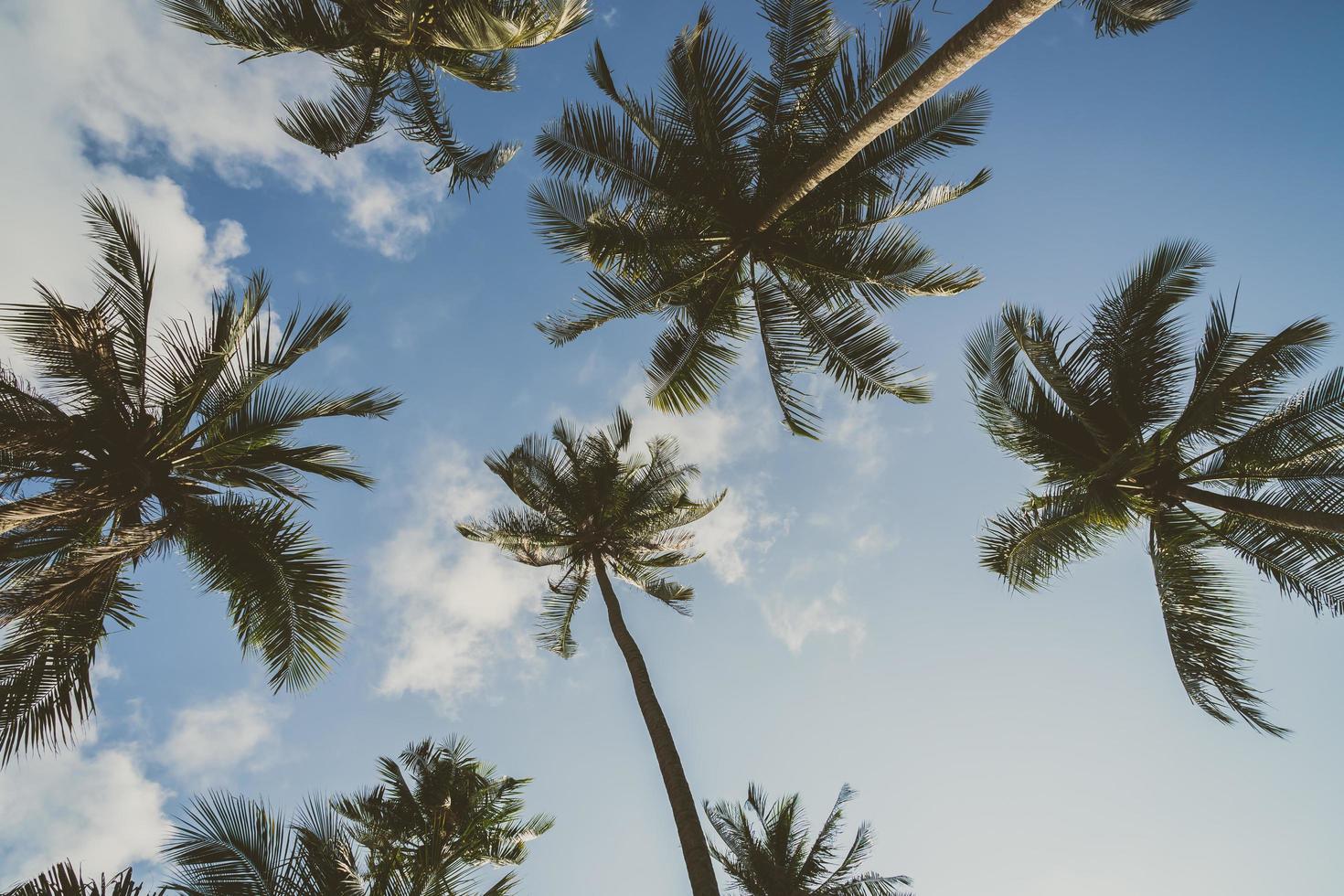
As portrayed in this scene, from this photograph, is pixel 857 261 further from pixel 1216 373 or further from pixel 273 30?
pixel 273 30

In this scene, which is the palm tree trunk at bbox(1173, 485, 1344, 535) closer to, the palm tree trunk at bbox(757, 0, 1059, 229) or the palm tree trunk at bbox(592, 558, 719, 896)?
the palm tree trunk at bbox(757, 0, 1059, 229)

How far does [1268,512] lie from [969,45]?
23.9 ft

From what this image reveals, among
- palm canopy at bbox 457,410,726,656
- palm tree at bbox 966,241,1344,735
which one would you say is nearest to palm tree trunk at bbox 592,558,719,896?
palm canopy at bbox 457,410,726,656

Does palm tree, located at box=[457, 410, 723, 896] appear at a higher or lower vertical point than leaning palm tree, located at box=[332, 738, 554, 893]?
higher

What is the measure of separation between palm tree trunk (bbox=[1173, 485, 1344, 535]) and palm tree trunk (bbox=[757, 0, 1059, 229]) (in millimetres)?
6917

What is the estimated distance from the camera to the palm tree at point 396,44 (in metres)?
5.17

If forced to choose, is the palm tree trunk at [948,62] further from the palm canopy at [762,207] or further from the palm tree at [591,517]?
the palm tree at [591,517]

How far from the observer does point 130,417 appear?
7.48 meters

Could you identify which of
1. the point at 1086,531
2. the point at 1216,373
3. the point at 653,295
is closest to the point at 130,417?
the point at 653,295

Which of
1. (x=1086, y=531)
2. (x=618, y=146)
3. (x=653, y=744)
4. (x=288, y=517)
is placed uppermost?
(x=618, y=146)

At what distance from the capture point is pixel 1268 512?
26.3 ft

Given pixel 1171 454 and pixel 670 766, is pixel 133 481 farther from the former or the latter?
pixel 1171 454

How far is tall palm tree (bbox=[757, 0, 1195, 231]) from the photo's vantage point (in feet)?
14.7

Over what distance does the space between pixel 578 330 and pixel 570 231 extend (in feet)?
4.93
